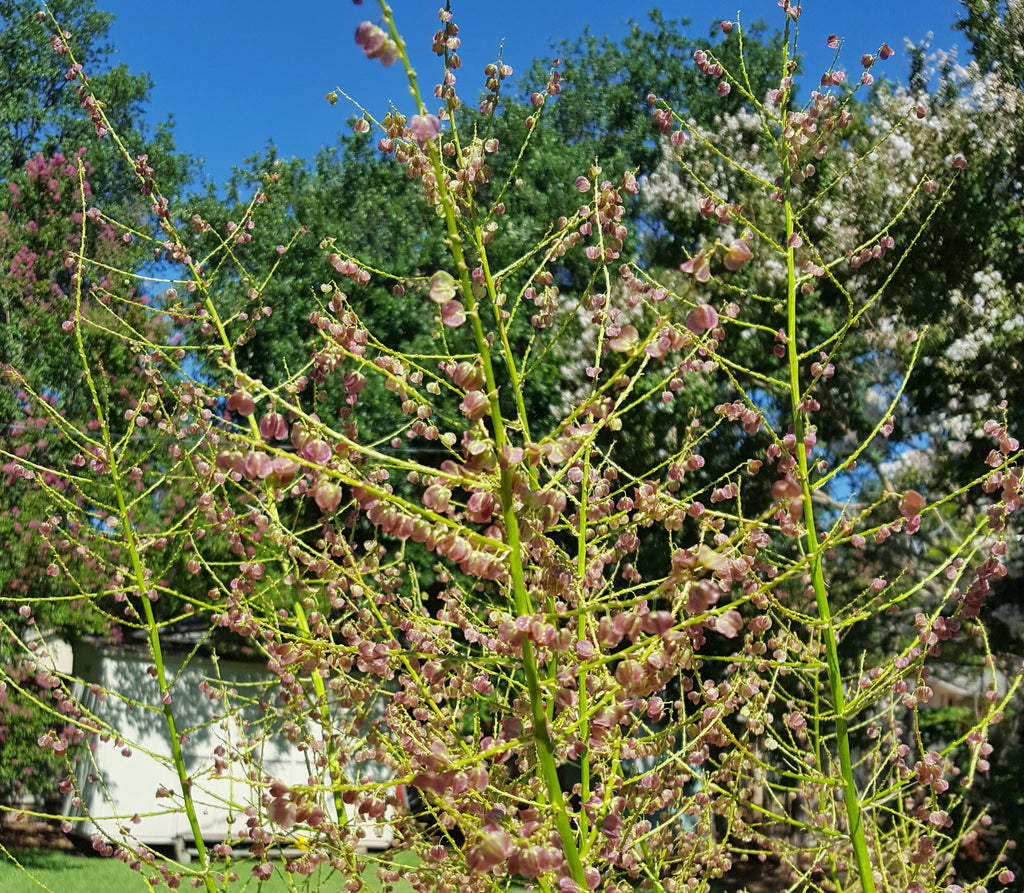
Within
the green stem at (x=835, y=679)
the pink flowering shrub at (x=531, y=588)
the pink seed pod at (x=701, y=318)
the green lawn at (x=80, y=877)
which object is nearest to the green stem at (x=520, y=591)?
the pink flowering shrub at (x=531, y=588)

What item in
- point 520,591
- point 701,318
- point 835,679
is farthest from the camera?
point 835,679

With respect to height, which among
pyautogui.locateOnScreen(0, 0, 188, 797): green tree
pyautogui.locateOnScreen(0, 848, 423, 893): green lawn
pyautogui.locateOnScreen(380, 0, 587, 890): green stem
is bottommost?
pyautogui.locateOnScreen(0, 848, 423, 893): green lawn

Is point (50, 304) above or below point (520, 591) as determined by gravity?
above

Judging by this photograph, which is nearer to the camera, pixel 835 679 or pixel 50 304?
pixel 835 679

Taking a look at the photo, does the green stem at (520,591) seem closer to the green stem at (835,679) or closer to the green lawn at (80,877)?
the green stem at (835,679)

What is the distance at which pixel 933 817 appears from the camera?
3037 millimetres

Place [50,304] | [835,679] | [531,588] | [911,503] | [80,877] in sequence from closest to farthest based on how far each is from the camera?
[911,503] < [531,588] < [835,679] < [80,877] < [50,304]

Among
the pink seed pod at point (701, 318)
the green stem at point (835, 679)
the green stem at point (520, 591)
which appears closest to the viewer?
the pink seed pod at point (701, 318)

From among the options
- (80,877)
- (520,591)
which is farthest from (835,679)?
(80,877)

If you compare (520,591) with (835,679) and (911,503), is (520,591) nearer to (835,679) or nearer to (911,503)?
(911,503)

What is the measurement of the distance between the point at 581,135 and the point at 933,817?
22.9 meters

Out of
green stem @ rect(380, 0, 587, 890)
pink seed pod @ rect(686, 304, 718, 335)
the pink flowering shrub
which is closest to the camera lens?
pink seed pod @ rect(686, 304, 718, 335)

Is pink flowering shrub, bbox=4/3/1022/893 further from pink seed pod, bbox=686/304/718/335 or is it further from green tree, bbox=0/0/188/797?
green tree, bbox=0/0/188/797

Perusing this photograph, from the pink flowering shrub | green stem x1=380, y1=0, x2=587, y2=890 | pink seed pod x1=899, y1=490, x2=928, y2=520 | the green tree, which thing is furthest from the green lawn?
pink seed pod x1=899, y1=490, x2=928, y2=520
